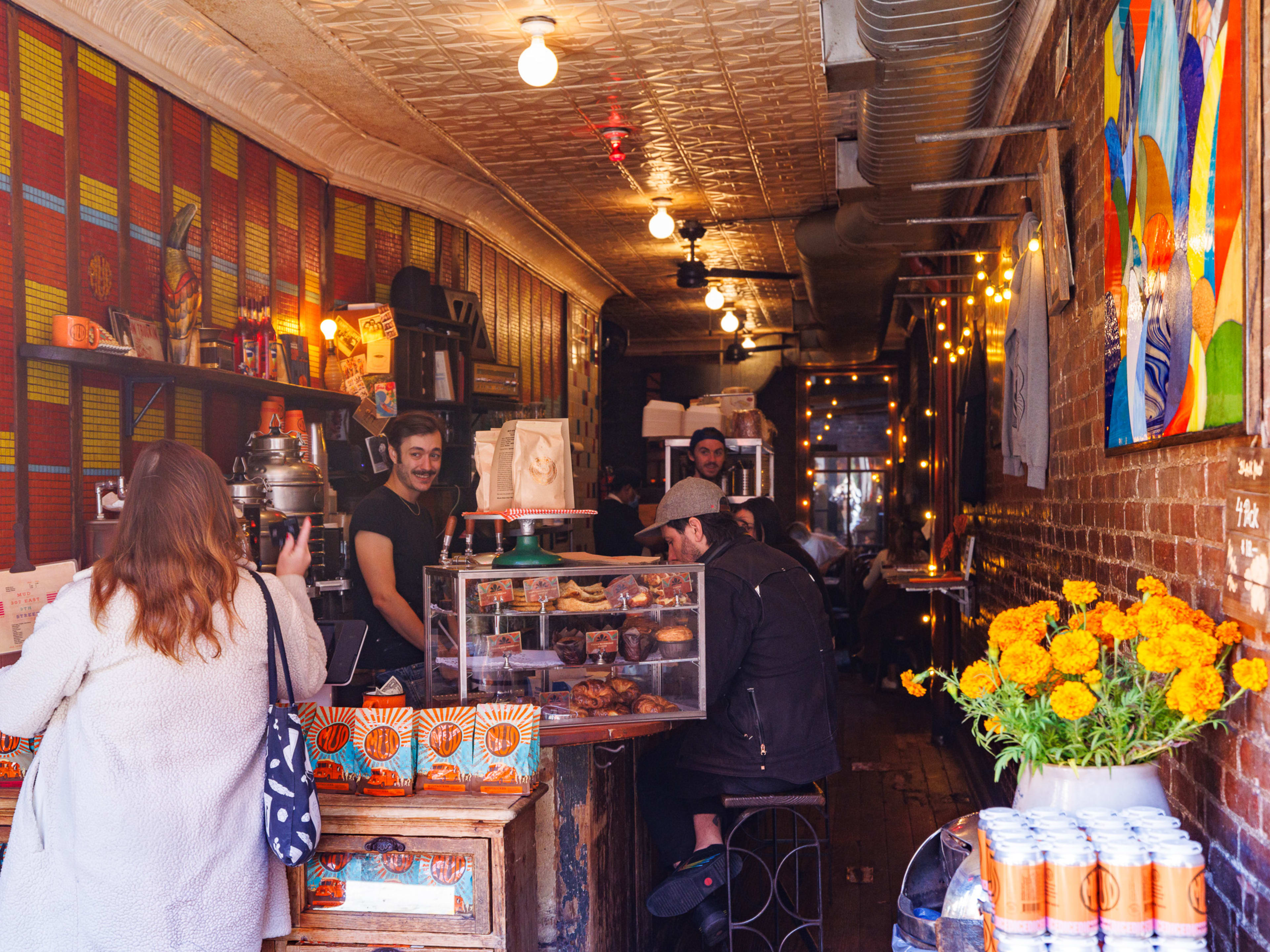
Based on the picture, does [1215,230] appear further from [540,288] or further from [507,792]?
[540,288]

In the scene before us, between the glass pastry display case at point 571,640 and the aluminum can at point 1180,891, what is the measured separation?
1.73 m

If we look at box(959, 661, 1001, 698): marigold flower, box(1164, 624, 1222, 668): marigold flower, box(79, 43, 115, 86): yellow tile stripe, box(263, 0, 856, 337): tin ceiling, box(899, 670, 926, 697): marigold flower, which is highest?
box(263, 0, 856, 337): tin ceiling

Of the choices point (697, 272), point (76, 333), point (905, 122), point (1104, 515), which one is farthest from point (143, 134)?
point (697, 272)

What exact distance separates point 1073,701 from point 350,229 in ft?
16.6

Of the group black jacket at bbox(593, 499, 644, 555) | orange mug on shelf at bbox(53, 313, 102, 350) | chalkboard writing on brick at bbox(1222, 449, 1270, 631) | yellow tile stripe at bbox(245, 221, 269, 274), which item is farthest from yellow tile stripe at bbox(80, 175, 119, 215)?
black jacket at bbox(593, 499, 644, 555)

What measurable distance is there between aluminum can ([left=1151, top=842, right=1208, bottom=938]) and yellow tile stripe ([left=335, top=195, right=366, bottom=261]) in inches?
202

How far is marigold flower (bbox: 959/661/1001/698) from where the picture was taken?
78.1 inches

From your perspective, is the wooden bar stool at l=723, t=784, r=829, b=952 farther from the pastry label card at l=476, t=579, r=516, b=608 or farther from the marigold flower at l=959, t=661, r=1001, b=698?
the marigold flower at l=959, t=661, r=1001, b=698

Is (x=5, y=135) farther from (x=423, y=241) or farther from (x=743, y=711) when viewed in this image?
(x=423, y=241)

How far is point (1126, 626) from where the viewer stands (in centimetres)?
187

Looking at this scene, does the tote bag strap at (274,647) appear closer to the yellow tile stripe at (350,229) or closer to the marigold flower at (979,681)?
the marigold flower at (979,681)

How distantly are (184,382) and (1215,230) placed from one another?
145 inches

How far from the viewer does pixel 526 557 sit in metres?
3.25

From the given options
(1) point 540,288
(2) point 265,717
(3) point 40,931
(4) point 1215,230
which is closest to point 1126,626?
(4) point 1215,230
